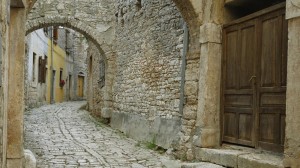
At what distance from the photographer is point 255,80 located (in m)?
4.87

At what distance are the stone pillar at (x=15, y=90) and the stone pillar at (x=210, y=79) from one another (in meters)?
2.59

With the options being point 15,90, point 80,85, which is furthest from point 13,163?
point 80,85

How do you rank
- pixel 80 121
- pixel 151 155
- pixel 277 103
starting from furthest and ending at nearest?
pixel 80 121 → pixel 151 155 → pixel 277 103

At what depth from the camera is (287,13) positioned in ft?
13.4

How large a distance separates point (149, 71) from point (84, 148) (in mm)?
2162

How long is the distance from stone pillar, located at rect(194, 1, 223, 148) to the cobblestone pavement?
0.74 meters

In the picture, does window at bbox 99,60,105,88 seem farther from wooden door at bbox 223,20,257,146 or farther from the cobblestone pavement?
wooden door at bbox 223,20,257,146

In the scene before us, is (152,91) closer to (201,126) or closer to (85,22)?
(201,126)

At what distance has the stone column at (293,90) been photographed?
12.7 ft

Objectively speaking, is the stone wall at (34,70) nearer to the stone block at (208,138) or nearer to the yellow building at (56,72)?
the yellow building at (56,72)

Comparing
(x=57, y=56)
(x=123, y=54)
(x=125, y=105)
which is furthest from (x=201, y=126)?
(x=57, y=56)

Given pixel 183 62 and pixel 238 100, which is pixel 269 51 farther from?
pixel 183 62

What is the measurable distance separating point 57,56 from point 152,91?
15618mm

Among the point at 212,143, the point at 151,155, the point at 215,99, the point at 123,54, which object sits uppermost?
the point at 123,54
